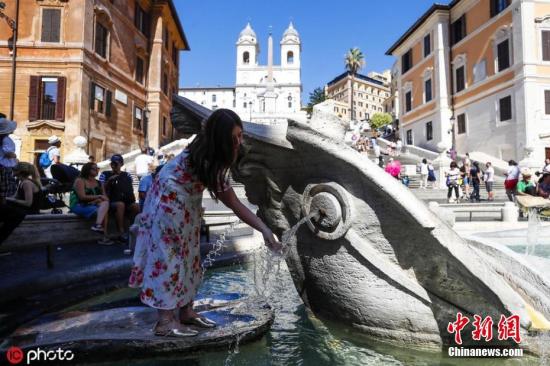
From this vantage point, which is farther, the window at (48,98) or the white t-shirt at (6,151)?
the window at (48,98)

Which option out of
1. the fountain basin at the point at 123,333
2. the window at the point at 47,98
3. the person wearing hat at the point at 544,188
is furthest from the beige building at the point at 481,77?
the window at the point at 47,98

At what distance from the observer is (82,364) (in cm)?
214

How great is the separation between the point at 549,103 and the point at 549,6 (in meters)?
5.61

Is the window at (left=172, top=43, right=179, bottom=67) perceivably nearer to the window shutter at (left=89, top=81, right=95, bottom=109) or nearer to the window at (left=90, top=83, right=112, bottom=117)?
the window at (left=90, top=83, right=112, bottom=117)

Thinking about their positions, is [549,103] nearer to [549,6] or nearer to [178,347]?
[549,6]

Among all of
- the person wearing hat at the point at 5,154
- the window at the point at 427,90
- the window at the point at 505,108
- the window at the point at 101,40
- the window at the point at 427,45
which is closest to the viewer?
the person wearing hat at the point at 5,154

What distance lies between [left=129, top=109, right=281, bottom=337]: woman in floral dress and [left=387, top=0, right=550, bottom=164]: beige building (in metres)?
21.5

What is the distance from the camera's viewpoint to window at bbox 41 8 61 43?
20766 mm

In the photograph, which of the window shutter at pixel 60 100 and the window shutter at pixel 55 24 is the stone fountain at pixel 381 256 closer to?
the window shutter at pixel 60 100

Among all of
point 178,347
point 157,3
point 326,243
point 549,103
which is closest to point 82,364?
point 178,347

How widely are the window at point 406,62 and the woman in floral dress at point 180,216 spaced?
36.5 meters

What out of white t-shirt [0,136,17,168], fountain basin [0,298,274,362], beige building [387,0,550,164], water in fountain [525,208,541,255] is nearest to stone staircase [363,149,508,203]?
beige building [387,0,550,164]

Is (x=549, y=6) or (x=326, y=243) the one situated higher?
(x=549, y=6)

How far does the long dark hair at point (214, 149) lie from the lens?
206cm
